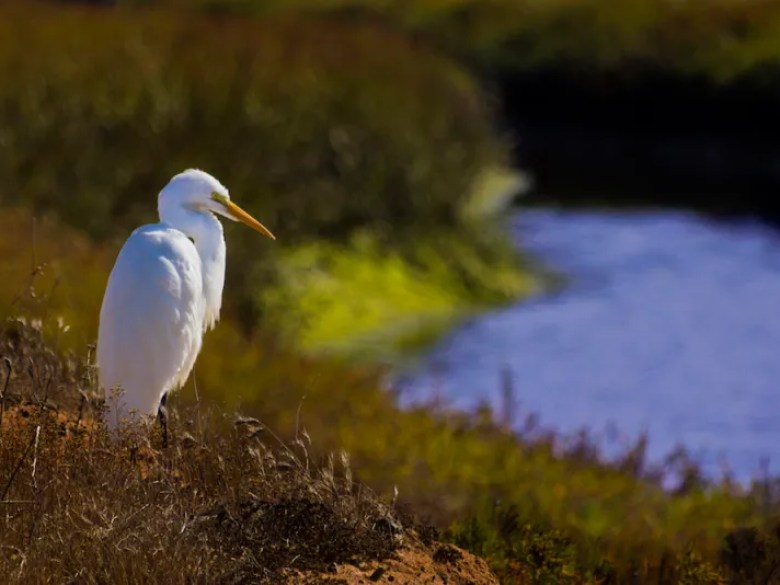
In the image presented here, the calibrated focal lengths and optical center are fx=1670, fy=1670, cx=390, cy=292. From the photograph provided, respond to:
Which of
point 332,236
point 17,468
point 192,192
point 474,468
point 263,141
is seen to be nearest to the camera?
point 17,468

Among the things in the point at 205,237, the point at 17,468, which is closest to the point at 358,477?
the point at 205,237

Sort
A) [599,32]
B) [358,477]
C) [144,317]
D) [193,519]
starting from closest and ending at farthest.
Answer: [193,519]
[358,477]
[144,317]
[599,32]

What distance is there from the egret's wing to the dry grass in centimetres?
120

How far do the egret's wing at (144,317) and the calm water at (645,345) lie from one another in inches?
157

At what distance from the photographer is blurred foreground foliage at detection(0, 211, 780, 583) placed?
229 inches

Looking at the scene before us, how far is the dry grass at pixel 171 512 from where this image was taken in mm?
4430

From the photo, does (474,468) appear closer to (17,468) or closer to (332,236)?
(17,468)

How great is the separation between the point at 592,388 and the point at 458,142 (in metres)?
4.49

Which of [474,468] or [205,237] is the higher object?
[205,237]

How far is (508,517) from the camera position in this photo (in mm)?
6055

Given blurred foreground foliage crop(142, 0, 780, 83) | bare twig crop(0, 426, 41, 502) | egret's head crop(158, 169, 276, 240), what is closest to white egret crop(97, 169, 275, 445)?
egret's head crop(158, 169, 276, 240)

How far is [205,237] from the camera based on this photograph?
23.2ft

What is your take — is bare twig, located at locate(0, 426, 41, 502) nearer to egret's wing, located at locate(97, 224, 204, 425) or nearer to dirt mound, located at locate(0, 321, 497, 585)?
dirt mound, located at locate(0, 321, 497, 585)

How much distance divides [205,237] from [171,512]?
2582 millimetres
